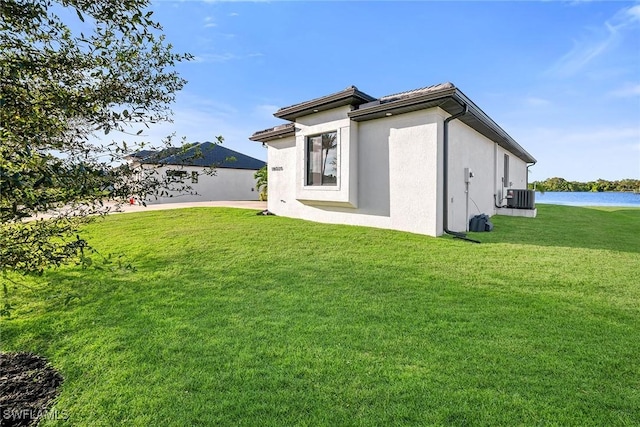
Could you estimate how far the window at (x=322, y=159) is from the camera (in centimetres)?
1033

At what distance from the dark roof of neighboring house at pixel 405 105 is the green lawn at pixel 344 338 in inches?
160

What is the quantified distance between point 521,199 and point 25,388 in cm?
1711

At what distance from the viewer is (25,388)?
2830 millimetres

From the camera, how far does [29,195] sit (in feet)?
5.72

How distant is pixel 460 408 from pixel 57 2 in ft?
14.3

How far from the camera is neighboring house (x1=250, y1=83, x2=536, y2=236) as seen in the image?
28.1ft

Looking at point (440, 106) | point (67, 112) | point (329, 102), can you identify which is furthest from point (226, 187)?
point (67, 112)

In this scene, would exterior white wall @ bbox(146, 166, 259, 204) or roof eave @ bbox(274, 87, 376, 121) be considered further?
exterior white wall @ bbox(146, 166, 259, 204)

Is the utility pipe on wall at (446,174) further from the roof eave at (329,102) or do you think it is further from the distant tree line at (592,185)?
the distant tree line at (592,185)

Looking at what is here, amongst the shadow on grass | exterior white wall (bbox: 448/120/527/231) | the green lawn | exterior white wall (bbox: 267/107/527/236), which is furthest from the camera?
exterior white wall (bbox: 448/120/527/231)

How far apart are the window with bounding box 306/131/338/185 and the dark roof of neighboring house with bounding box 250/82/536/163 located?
98 cm

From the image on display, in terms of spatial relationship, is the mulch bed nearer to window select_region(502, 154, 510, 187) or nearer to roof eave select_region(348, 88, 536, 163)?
roof eave select_region(348, 88, 536, 163)

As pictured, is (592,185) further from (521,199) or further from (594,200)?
(521,199)

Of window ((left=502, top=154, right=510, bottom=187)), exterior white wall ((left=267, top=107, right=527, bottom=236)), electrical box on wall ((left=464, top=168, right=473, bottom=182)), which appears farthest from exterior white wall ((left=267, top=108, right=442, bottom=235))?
window ((left=502, top=154, right=510, bottom=187))
